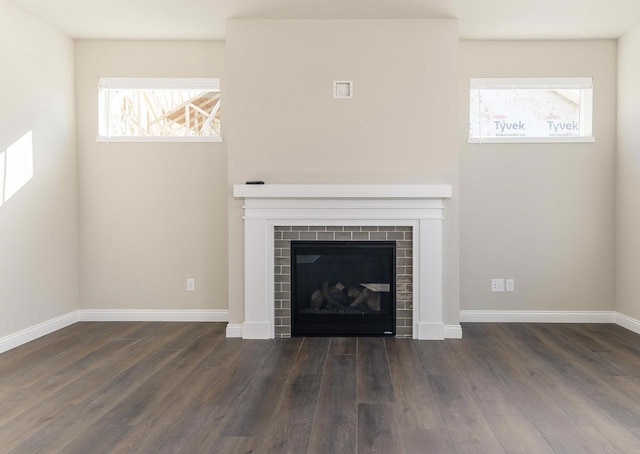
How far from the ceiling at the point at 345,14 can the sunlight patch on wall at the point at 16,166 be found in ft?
3.65

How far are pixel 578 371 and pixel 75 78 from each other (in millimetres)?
4980

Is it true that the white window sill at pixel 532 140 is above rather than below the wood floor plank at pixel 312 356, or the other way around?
above

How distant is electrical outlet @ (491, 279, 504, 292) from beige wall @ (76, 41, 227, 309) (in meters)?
2.63

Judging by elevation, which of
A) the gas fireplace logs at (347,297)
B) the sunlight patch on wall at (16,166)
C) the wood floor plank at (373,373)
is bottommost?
the wood floor plank at (373,373)

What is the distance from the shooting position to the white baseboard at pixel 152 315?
459 cm

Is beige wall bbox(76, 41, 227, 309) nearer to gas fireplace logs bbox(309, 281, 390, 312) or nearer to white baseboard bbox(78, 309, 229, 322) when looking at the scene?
white baseboard bbox(78, 309, 229, 322)

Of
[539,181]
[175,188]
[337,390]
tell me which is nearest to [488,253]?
[539,181]

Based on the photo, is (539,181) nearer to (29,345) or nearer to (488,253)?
(488,253)

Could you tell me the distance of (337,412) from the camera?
2500 millimetres

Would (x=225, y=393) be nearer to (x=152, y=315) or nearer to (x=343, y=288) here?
(x=343, y=288)

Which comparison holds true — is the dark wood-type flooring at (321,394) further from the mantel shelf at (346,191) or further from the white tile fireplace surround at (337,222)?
the mantel shelf at (346,191)

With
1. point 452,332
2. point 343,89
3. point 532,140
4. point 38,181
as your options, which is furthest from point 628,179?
point 38,181

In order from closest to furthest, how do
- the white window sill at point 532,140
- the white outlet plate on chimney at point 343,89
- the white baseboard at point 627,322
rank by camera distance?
the white outlet plate on chimney at point 343,89
the white baseboard at point 627,322
the white window sill at point 532,140

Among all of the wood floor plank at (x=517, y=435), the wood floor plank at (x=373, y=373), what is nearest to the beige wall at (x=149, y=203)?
the wood floor plank at (x=373, y=373)
